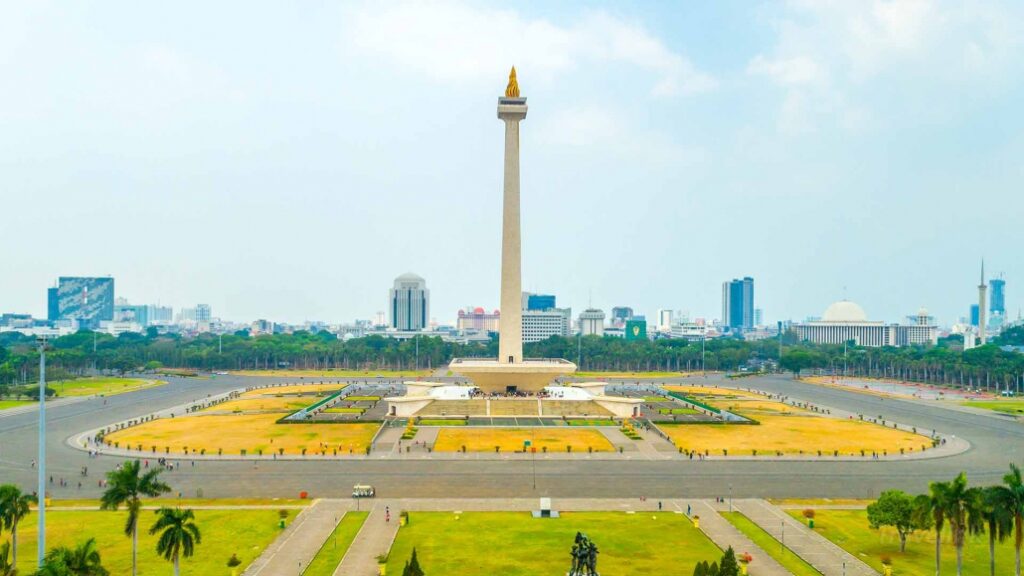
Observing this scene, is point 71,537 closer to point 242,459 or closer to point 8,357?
point 242,459

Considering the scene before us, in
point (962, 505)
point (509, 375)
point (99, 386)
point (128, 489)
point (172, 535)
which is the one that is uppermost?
point (509, 375)

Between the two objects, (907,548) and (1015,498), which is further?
(907,548)

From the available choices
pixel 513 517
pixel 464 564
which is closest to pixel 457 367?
pixel 513 517

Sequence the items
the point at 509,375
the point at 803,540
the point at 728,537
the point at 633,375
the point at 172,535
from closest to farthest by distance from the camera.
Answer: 1. the point at 172,535
2. the point at 803,540
3. the point at 728,537
4. the point at 509,375
5. the point at 633,375

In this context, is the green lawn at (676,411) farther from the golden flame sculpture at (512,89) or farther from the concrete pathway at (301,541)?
the concrete pathway at (301,541)

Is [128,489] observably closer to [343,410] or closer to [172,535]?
[172,535]

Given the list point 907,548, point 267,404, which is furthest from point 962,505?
point 267,404

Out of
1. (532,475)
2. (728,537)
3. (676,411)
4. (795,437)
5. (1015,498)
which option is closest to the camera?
(1015,498)

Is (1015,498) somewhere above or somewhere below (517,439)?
above
